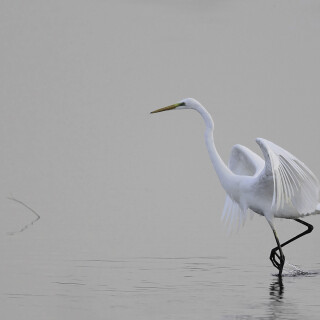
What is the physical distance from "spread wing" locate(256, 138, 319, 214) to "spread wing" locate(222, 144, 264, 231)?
1.35 metres

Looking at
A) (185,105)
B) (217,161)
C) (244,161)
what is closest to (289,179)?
(217,161)

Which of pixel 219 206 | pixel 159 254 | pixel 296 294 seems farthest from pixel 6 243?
pixel 219 206

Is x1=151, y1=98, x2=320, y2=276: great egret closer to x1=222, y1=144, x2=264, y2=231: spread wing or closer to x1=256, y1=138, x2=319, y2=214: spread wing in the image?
x1=256, y1=138, x2=319, y2=214: spread wing

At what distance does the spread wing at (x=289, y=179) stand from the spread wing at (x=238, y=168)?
4.42 feet

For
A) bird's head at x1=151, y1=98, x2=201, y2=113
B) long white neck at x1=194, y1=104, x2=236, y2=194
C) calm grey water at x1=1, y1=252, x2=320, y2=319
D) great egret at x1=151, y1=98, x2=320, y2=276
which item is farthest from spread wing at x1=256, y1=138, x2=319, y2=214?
bird's head at x1=151, y1=98, x2=201, y2=113

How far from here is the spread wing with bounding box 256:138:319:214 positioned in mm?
15898

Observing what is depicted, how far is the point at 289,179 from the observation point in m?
16.9

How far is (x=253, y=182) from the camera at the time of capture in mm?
17328

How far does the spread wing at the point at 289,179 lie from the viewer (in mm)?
15898

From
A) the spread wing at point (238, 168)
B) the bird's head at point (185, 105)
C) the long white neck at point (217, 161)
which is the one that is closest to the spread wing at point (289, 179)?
the long white neck at point (217, 161)

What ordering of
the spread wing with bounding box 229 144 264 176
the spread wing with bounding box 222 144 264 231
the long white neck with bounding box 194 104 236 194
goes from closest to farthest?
the long white neck with bounding box 194 104 236 194 < the spread wing with bounding box 229 144 264 176 < the spread wing with bounding box 222 144 264 231

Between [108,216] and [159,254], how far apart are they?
10.3m

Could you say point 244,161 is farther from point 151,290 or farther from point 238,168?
point 151,290

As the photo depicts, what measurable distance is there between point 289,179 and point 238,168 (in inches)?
106
